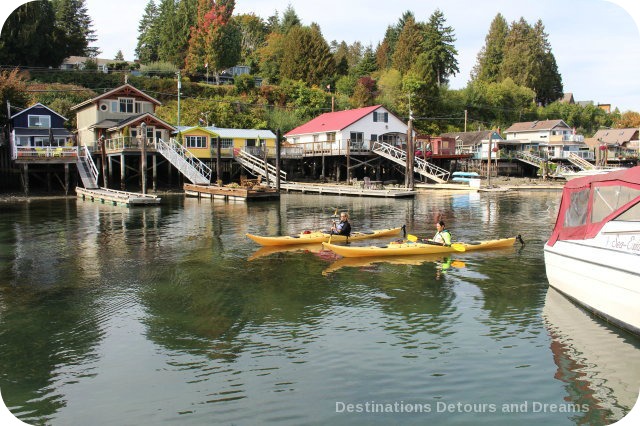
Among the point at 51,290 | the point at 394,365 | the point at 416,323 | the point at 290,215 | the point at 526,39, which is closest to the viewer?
the point at 394,365

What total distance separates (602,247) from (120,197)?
34.5 m

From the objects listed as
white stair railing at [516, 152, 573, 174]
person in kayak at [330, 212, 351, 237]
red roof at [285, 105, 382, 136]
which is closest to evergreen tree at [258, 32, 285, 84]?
red roof at [285, 105, 382, 136]

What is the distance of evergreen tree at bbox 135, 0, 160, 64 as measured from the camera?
103 meters

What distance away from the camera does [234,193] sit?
Result: 141 feet

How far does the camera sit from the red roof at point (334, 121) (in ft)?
209

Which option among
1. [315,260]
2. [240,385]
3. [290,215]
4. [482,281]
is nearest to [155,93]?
[290,215]

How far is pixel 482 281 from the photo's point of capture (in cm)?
1702

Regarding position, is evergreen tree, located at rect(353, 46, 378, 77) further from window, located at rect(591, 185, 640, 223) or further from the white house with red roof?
window, located at rect(591, 185, 640, 223)

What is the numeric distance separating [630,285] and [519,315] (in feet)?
Result: 9.85

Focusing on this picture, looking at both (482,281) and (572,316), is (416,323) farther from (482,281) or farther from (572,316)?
(482,281)

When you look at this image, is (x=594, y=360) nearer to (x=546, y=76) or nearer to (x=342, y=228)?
(x=342, y=228)

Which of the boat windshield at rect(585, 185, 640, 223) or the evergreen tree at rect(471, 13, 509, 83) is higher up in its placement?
the evergreen tree at rect(471, 13, 509, 83)

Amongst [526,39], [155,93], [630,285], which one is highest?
[526,39]

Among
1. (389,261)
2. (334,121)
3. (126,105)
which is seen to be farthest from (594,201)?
(334,121)
